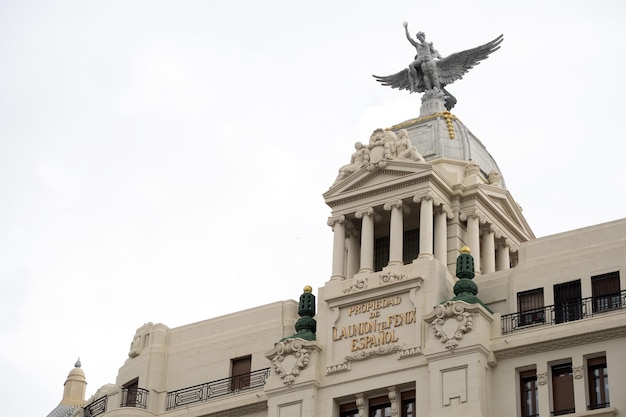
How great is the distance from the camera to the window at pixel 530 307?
187 feet

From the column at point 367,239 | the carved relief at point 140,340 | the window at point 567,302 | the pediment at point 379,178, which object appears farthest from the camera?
the carved relief at point 140,340

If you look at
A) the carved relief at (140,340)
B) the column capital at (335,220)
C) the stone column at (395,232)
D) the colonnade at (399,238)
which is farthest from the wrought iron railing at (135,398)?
the stone column at (395,232)

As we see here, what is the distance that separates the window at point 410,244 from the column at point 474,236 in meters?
2.04

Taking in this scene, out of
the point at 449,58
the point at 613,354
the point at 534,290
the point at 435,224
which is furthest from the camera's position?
the point at 449,58

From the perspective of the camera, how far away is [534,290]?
Result: 2265 inches

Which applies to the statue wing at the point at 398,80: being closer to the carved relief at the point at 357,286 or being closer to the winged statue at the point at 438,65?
the winged statue at the point at 438,65

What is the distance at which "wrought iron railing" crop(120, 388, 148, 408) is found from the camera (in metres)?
63.2

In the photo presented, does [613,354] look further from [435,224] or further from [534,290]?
[435,224]

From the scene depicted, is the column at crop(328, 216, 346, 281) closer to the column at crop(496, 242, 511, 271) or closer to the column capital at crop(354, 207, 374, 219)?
the column capital at crop(354, 207, 374, 219)

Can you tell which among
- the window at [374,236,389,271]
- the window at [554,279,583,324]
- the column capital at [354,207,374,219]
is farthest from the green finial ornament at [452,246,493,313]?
the window at [374,236,389,271]

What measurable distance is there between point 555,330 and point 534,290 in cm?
276

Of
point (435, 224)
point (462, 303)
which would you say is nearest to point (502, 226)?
point (435, 224)

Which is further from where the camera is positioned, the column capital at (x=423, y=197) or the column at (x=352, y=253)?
the column at (x=352, y=253)

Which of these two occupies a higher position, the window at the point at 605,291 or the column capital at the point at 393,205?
the column capital at the point at 393,205
